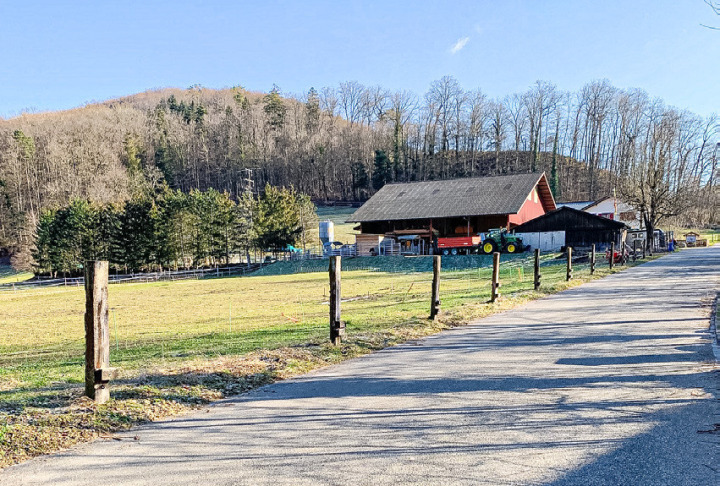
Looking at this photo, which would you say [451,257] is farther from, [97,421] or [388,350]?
[97,421]

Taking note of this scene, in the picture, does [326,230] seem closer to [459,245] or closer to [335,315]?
[459,245]

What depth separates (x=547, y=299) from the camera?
15641 mm

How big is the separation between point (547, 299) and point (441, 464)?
41.7 feet

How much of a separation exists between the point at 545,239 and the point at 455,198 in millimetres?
11996

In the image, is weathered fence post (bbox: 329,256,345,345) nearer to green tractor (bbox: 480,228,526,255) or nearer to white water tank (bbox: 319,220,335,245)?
green tractor (bbox: 480,228,526,255)

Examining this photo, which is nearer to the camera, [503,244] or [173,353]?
[173,353]

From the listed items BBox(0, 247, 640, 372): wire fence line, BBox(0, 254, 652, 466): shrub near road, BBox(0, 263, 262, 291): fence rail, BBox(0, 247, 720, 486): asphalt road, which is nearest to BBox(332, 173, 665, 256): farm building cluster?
BBox(0, 263, 262, 291): fence rail

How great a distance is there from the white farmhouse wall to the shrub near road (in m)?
21.0

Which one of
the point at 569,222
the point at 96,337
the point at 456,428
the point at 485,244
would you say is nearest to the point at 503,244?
the point at 485,244

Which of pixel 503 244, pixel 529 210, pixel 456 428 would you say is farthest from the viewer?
pixel 529 210

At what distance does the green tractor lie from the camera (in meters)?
41.8

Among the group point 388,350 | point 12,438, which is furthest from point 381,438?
point 388,350

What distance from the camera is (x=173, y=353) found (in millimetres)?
10352

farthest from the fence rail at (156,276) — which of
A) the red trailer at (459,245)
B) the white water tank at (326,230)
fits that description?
the red trailer at (459,245)
